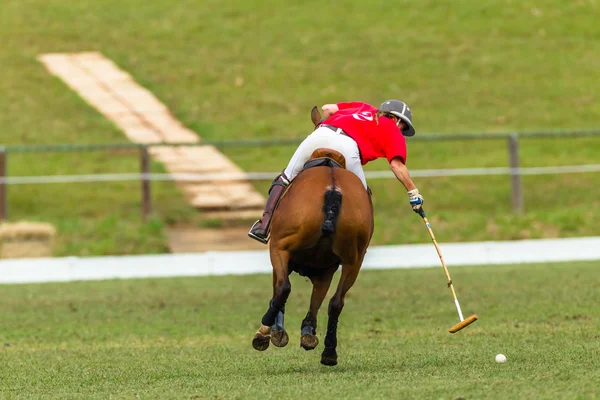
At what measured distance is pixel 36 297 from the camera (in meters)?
15.3

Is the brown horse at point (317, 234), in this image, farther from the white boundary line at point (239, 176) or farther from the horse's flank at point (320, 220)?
the white boundary line at point (239, 176)

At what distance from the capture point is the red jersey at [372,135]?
358 inches

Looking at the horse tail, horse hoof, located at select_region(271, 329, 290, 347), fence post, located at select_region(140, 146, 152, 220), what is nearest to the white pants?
the horse tail

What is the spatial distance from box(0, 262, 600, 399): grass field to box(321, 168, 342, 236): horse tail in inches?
38.8

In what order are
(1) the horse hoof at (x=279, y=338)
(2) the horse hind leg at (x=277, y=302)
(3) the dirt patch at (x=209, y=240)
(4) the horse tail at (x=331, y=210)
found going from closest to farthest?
(4) the horse tail at (x=331, y=210) < (2) the horse hind leg at (x=277, y=302) < (1) the horse hoof at (x=279, y=338) < (3) the dirt patch at (x=209, y=240)

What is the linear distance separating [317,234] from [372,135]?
136 centimetres

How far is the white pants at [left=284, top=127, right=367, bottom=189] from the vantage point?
29.7 ft

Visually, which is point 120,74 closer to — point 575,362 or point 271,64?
point 271,64

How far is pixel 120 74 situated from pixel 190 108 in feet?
9.47

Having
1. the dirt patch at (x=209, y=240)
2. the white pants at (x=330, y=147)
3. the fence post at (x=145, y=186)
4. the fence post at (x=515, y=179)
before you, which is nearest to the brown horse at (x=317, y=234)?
the white pants at (x=330, y=147)

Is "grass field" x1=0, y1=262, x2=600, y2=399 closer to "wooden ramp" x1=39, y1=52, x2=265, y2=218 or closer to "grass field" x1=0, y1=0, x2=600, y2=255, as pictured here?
"grass field" x1=0, y1=0, x2=600, y2=255

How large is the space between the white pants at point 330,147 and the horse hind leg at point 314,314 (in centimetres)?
79

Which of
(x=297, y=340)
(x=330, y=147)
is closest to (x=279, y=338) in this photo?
(x=330, y=147)

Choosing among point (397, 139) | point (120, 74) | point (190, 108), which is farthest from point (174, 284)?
point (120, 74)
